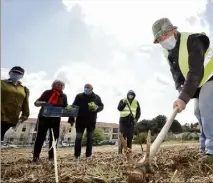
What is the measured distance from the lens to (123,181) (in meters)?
2.16

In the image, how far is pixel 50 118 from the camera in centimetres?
547

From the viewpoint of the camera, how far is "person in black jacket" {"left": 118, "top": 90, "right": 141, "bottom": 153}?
25.9 feet

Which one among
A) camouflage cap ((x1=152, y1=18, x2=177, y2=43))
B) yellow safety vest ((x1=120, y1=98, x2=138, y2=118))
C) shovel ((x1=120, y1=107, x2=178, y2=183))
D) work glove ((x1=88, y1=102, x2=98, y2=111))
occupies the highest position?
camouflage cap ((x1=152, y1=18, x2=177, y2=43))

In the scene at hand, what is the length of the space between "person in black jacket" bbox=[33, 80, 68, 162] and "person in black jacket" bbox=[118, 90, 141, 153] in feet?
8.36

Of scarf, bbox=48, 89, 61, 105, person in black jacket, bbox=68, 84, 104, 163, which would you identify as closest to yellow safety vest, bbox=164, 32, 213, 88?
scarf, bbox=48, 89, 61, 105

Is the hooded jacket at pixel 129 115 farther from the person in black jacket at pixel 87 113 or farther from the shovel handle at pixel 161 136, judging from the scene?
the shovel handle at pixel 161 136

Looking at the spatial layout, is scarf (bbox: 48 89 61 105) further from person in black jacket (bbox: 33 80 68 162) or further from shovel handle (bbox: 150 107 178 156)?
shovel handle (bbox: 150 107 178 156)

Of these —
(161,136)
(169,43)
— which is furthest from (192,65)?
(161,136)

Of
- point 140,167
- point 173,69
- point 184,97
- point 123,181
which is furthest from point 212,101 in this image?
point 123,181

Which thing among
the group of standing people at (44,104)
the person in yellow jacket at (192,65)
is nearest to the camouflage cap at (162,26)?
the person in yellow jacket at (192,65)

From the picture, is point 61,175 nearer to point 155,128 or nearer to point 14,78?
point 14,78

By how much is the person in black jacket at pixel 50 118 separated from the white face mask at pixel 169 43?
2784mm

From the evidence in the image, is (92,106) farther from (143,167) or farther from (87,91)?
(143,167)

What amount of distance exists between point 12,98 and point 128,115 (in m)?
3.99
